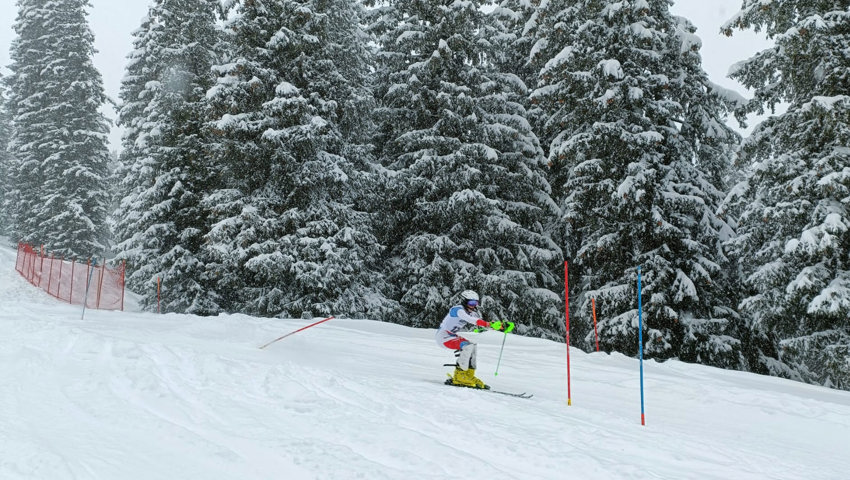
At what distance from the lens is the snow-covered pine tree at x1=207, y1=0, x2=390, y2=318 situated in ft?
58.3

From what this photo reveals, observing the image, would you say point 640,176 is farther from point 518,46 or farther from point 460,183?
point 518,46

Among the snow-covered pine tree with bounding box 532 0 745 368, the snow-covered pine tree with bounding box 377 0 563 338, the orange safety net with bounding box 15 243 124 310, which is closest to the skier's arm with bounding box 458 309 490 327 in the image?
the snow-covered pine tree with bounding box 532 0 745 368

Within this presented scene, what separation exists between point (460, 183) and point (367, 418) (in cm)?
1287

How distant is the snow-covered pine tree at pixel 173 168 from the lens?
72.5 ft

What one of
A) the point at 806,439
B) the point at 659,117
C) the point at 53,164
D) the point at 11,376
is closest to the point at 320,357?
the point at 11,376

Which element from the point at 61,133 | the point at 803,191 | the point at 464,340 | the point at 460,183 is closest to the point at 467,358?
the point at 464,340

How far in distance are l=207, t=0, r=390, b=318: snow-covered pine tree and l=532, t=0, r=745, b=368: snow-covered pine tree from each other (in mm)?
6531

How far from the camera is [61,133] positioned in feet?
107

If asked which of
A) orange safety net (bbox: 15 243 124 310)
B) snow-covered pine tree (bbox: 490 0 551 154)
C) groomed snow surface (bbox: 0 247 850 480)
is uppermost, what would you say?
snow-covered pine tree (bbox: 490 0 551 154)

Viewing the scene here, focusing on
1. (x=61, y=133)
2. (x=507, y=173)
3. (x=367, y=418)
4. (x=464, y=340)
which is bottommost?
(x=367, y=418)

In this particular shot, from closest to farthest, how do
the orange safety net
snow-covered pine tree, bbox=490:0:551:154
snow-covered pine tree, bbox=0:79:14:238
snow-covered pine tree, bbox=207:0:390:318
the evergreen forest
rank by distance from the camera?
the evergreen forest
snow-covered pine tree, bbox=207:0:390:318
snow-covered pine tree, bbox=490:0:551:154
the orange safety net
snow-covered pine tree, bbox=0:79:14:238

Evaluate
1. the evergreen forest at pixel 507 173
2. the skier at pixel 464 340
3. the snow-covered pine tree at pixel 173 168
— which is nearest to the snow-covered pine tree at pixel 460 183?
the evergreen forest at pixel 507 173

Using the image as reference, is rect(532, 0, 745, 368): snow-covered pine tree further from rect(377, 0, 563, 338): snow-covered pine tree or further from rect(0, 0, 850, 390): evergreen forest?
rect(377, 0, 563, 338): snow-covered pine tree

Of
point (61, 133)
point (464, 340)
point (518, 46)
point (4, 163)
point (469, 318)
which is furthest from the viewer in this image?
point (4, 163)
